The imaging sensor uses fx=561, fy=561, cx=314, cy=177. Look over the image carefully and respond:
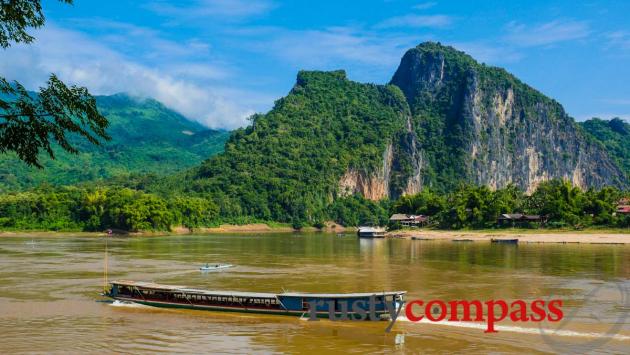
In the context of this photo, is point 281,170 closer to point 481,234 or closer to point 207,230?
point 207,230

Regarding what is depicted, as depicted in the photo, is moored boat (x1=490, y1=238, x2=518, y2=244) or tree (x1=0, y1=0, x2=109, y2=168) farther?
moored boat (x1=490, y1=238, x2=518, y2=244)

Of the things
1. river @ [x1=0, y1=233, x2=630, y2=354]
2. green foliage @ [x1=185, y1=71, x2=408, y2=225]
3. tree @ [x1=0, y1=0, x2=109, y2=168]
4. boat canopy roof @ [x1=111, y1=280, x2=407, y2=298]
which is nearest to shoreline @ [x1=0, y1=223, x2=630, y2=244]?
river @ [x1=0, y1=233, x2=630, y2=354]

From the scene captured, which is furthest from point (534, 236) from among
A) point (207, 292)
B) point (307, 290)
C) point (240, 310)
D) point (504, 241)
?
point (207, 292)

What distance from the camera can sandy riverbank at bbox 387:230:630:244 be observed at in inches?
2819

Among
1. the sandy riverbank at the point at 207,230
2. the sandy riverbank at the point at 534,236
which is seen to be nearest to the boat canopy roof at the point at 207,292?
the sandy riverbank at the point at 534,236

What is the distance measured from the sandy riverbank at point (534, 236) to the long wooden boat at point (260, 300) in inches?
2264

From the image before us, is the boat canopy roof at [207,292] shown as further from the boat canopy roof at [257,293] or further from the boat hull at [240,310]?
the boat hull at [240,310]

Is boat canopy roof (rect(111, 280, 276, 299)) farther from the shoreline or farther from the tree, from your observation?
the shoreline

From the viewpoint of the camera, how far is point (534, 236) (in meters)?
79.9

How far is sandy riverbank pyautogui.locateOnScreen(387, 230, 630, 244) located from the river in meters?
18.5

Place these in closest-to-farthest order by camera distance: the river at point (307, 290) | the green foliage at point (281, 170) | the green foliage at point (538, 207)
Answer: the river at point (307, 290) → the green foliage at point (538, 207) → the green foliage at point (281, 170)

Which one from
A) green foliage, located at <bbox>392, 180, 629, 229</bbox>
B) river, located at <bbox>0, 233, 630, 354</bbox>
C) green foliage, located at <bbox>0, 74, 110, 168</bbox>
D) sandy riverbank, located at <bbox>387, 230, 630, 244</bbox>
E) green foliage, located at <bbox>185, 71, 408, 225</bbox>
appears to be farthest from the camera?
green foliage, located at <bbox>185, 71, 408, 225</bbox>

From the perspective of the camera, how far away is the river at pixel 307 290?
1955 centimetres

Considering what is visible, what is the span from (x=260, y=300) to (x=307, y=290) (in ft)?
26.2
